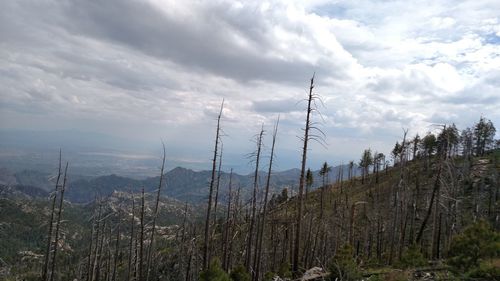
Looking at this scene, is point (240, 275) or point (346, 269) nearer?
point (346, 269)

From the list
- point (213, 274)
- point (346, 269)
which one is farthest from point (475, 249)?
point (213, 274)

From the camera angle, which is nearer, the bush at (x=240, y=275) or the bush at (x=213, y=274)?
the bush at (x=213, y=274)

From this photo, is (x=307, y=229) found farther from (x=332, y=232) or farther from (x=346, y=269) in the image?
(x=346, y=269)

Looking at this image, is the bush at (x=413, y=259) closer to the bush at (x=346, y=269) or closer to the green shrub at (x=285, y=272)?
the bush at (x=346, y=269)

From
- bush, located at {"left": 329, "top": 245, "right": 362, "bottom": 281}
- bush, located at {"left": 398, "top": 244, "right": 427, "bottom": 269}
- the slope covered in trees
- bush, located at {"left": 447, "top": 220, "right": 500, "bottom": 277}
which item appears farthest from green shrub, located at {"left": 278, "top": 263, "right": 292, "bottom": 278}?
bush, located at {"left": 447, "top": 220, "right": 500, "bottom": 277}

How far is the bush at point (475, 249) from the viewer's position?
13.8 meters

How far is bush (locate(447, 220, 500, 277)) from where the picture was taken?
13.8 metres

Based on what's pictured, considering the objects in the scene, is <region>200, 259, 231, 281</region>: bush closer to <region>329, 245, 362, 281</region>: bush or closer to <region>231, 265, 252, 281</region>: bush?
<region>329, 245, 362, 281</region>: bush

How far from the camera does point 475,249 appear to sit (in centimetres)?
1409

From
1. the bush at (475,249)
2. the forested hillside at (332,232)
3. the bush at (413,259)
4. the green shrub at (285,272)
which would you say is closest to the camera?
the bush at (475,249)

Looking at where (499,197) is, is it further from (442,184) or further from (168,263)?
(168,263)

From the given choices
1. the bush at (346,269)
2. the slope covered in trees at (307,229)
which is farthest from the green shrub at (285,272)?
the bush at (346,269)

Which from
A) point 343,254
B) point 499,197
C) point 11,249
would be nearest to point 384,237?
point 499,197

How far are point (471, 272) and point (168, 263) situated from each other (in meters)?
62.8
